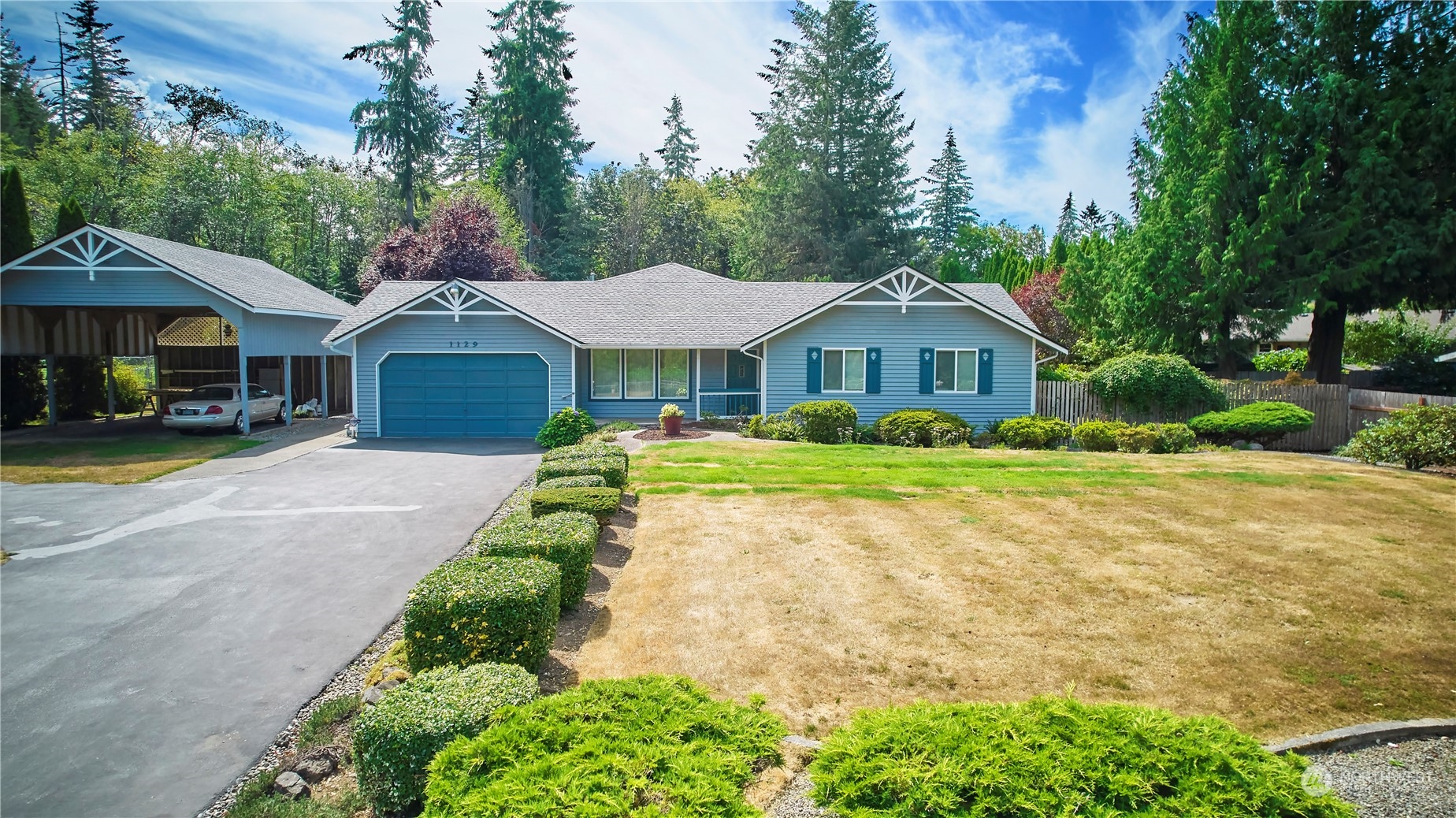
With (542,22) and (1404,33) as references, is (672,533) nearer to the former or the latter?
(1404,33)

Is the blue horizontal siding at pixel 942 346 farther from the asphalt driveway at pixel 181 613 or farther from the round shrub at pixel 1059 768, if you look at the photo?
the round shrub at pixel 1059 768

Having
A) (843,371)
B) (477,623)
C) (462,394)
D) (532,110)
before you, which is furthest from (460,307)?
(532,110)

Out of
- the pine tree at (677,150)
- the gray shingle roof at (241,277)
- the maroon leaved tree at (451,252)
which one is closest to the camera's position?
the gray shingle roof at (241,277)

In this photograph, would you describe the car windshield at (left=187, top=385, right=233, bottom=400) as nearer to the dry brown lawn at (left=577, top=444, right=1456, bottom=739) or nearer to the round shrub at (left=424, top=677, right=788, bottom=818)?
the dry brown lawn at (left=577, top=444, right=1456, bottom=739)

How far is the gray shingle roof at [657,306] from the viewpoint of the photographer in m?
22.1

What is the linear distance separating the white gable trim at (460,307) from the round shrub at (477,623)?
1552 centimetres

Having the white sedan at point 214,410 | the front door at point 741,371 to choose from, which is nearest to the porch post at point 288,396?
the white sedan at point 214,410

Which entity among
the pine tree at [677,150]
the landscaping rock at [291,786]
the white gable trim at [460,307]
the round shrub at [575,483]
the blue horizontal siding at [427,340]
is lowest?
the landscaping rock at [291,786]

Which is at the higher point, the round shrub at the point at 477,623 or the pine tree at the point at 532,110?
the pine tree at the point at 532,110

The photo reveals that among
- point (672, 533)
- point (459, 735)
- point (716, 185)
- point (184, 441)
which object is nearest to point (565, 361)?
point (184, 441)

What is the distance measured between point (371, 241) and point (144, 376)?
49.4 ft

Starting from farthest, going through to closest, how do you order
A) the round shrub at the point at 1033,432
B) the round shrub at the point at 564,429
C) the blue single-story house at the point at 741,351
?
the blue single-story house at the point at 741,351, the round shrub at the point at 564,429, the round shrub at the point at 1033,432

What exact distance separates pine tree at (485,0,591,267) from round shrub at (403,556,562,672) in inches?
1645

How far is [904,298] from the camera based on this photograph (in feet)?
69.3
